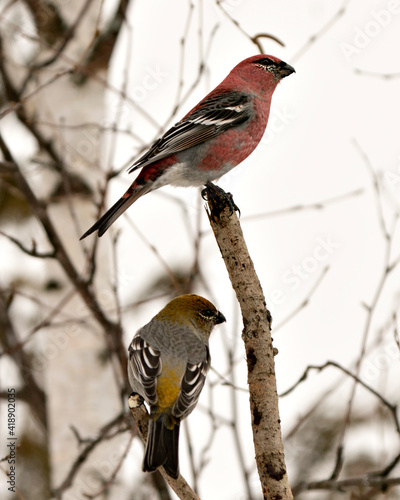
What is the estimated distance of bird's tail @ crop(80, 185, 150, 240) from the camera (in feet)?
13.6

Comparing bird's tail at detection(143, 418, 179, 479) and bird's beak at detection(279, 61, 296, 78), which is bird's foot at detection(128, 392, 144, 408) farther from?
bird's beak at detection(279, 61, 296, 78)

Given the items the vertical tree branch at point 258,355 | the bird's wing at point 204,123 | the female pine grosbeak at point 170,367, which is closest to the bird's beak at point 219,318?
the female pine grosbeak at point 170,367

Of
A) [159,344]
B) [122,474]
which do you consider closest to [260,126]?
[159,344]

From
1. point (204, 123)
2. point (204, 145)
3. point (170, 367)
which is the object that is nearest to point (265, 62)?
point (204, 123)

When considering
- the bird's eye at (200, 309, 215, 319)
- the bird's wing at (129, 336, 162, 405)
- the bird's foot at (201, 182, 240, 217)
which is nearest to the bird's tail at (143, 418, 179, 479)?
the bird's wing at (129, 336, 162, 405)

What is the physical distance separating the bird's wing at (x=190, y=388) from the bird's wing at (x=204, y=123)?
46.7 inches

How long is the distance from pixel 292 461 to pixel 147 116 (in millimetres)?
3498

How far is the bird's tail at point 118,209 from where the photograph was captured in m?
4.14

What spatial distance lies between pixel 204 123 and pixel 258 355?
1961mm

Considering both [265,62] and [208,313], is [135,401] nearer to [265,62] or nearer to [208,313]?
[208,313]

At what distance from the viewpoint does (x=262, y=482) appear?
3.15m

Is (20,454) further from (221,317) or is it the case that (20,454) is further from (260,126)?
(260,126)

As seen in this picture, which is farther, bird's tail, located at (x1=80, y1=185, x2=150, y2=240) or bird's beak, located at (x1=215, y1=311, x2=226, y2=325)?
bird's beak, located at (x1=215, y1=311, x2=226, y2=325)

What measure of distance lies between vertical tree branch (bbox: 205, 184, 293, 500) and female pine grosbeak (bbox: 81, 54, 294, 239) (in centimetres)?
88
